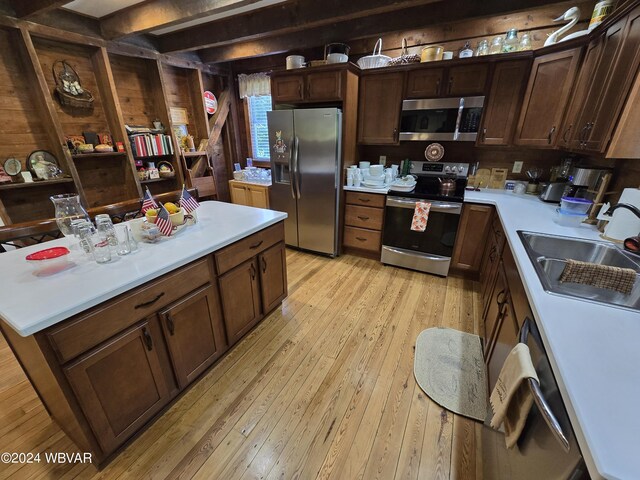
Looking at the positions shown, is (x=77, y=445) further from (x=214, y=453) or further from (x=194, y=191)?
(x=194, y=191)

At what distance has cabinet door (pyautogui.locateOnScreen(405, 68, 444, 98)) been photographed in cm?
263

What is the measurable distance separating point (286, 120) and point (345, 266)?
179 cm

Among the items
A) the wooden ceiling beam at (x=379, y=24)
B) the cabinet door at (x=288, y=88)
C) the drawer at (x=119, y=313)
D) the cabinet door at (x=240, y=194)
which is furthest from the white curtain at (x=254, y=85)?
the drawer at (x=119, y=313)

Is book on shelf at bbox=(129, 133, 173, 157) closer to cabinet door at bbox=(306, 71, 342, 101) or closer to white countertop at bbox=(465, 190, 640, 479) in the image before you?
cabinet door at bbox=(306, 71, 342, 101)

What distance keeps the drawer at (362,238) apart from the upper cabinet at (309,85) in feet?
4.80

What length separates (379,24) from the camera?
2.64 meters

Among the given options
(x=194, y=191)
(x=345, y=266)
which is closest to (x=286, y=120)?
(x=194, y=191)

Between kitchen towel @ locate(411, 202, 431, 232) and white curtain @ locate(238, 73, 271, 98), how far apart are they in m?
2.97

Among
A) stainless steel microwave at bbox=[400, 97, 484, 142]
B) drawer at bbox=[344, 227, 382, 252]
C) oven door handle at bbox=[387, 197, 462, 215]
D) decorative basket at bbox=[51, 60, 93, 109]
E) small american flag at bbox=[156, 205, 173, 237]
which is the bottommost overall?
drawer at bbox=[344, 227, 382, 252]

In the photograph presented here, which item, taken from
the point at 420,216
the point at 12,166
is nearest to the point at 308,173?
the point at 420,216

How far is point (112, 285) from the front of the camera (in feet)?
3.55

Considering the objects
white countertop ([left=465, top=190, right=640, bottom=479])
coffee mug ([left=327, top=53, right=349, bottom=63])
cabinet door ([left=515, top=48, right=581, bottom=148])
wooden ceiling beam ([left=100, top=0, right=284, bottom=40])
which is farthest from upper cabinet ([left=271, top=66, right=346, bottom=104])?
white countertop ([left=465, top=190, right=640, bottom=479])

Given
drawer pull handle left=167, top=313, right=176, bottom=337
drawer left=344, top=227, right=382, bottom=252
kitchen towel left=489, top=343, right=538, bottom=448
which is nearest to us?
kitchen towel left=489, top=343, right=538, bottom=448

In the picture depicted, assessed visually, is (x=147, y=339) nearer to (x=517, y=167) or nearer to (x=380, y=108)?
(x=380, y=108)
